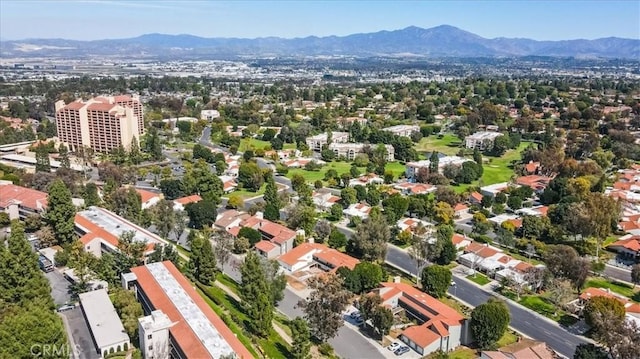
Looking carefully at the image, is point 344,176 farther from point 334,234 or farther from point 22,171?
point 22,171

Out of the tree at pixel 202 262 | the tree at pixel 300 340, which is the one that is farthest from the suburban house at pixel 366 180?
the tree at pixel 300 340

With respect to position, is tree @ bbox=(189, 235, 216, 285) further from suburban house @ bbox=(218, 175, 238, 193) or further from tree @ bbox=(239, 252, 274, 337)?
suburban house @ bbox=(218, 175, 238, 193)

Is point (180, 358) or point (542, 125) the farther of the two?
point (542, 125)

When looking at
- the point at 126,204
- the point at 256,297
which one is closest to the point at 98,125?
the point at 126,204

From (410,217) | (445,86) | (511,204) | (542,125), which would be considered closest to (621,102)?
(542,125)

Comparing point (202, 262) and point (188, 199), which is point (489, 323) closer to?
point (202, 262)

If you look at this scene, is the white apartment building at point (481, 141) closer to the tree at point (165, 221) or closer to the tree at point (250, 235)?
the tree at point (250, 235)
